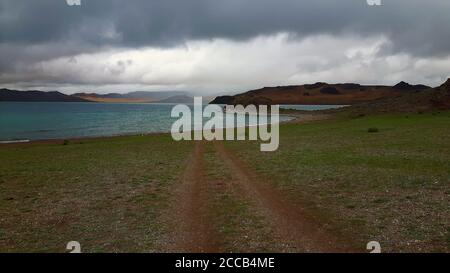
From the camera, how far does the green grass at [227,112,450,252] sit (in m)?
14.4

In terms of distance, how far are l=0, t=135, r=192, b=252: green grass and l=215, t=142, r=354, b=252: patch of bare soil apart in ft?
15.6

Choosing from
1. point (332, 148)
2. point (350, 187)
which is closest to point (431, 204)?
point (350, 187)

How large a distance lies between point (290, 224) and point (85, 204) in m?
10.9

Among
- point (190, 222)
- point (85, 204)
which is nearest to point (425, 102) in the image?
point (190, 222)

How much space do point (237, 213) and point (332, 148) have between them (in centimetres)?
2349

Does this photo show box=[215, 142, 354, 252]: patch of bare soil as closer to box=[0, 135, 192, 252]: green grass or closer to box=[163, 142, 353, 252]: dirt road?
box=[163, 142, 353, 252]: dirt road

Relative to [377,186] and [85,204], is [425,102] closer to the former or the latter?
[377,186]

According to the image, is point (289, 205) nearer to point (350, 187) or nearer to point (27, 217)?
point (350, 187)

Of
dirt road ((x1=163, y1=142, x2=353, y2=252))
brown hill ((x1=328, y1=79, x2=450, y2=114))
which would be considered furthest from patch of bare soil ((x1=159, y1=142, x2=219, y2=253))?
brown hill ((x1=328, y1=79, x2=450, y2=114))

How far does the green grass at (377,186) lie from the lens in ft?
47.3

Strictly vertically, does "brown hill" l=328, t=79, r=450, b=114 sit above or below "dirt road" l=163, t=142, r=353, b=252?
above

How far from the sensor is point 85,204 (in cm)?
2003

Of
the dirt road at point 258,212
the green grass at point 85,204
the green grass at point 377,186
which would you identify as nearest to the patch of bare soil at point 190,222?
the dirt road at point 258,212

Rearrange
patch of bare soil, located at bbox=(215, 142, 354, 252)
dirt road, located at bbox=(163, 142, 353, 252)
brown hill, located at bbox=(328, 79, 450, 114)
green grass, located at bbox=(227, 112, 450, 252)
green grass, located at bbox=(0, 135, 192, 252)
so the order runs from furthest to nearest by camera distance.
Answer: brown hill, located at bbox=(328, 79, 450, 114) < green grass, located at bbox=(0, 135, 192, 252) < green grass, located at bbox=(227, 112, 450, 252) < dirt road, located at bbox=(163, 142, 353, 252) < patch of bare soil, located at bbox=(215, 142, 354, 252)
